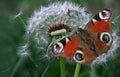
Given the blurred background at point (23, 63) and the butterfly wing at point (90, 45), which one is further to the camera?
the blurred background at point (23, 63)

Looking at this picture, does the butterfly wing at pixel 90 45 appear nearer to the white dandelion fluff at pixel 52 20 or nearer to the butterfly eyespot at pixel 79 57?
the butterfly eyespot at pixel 79 57

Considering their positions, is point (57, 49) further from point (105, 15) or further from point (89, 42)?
point (105, 15)

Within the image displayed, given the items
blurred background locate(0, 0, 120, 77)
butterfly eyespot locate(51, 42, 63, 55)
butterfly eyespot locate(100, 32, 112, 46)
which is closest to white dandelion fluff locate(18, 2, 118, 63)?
blurred background locate(0, 0, 120, 77)

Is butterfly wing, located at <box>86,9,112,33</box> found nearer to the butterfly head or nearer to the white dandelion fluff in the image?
the butterfly head

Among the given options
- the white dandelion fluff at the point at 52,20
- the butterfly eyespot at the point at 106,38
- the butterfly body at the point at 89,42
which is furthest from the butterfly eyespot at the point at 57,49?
the white dandelion fluff at the point at 52,20

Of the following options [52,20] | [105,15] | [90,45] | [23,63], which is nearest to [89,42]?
[90,45]

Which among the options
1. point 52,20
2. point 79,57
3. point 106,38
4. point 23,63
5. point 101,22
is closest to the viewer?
point 79,57
